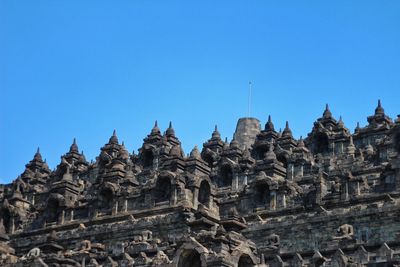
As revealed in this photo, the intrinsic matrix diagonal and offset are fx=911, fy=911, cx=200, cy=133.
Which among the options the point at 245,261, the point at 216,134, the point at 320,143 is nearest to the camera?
the point at 245,261

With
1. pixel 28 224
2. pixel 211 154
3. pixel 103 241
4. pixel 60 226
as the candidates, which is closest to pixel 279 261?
pixel 103 241

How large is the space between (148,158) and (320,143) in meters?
15.5

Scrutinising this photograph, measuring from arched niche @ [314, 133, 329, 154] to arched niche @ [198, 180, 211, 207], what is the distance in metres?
15.7

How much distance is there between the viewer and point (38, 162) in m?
88.3

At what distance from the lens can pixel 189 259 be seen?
3578 cm

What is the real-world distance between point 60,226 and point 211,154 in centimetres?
1821

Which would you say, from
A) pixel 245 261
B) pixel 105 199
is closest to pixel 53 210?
pixel 105 199

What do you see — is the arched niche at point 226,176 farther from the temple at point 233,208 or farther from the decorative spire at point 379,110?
the decorative spire at point 379,110

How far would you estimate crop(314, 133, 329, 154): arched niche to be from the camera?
227 feet

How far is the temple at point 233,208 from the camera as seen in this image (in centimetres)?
4056

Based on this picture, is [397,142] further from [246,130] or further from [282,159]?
[246,130]

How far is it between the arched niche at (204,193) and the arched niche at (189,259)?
19222 mm

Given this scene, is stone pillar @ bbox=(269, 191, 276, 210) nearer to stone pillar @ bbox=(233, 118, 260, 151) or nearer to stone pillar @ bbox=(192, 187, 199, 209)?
stone pillar @ bbox=(192, 187, 199, 209)

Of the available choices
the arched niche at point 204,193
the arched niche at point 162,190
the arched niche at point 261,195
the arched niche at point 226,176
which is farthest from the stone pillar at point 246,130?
the arched niche at point 261,195
